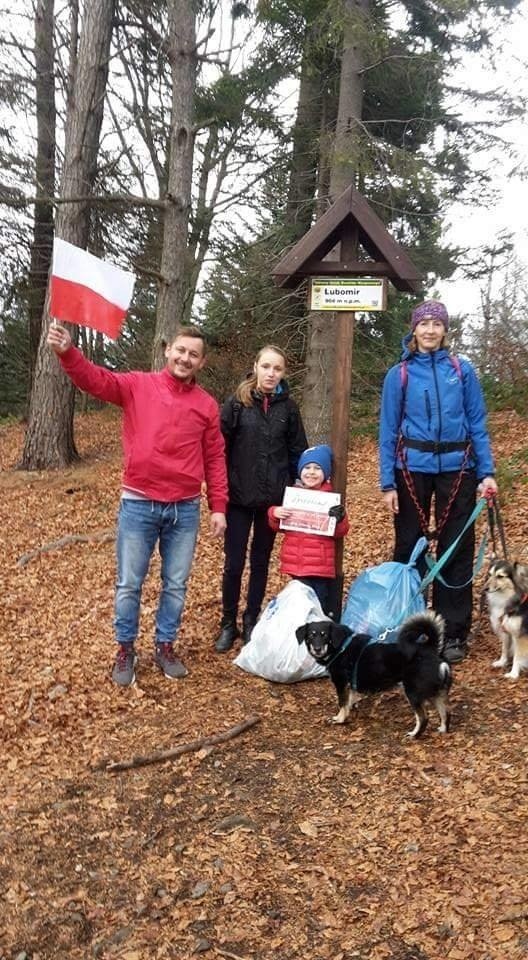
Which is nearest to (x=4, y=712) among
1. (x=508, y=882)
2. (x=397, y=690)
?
(x=397, y=690)

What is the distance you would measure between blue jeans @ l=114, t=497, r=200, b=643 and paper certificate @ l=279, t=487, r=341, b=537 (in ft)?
2.13

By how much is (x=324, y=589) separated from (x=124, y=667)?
1.53m

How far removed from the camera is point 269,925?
2848mm

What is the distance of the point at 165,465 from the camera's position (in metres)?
4.67

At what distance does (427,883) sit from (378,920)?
27 centimetres

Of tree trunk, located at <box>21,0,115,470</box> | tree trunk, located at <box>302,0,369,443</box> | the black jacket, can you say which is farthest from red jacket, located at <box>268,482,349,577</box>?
tree trunk, located at <box>21,0,115,470</box>

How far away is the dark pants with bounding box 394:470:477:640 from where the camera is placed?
15.7 feet

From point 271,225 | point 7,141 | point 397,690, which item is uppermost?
point 7,141

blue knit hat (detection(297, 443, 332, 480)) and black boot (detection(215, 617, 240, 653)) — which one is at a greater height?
blue knit hat (detection(297, 443, 332, 480))

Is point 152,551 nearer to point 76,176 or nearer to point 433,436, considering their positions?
point 433,436

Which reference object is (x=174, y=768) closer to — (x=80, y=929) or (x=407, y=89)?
(x=80, y=929)

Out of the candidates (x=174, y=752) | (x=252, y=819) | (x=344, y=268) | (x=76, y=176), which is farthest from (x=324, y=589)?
(x=76, y=176)

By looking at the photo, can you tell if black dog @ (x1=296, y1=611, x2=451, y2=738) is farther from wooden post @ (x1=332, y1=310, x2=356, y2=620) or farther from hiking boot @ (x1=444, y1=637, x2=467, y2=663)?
wooden post @ (x1=332, y1=310, x2=356, y2=620)

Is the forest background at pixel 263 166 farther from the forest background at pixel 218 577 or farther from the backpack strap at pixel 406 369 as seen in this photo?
the backpack strap at pixel 406 369
